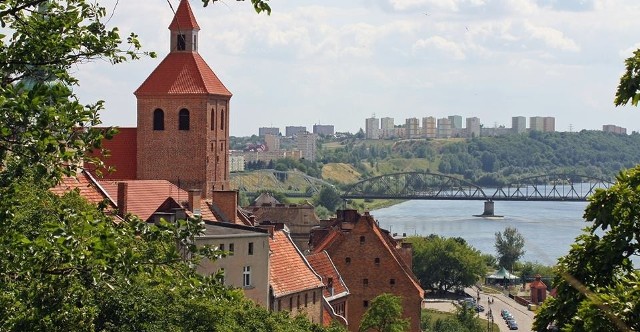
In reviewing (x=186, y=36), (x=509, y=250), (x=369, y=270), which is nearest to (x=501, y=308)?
(x=369, y=270)

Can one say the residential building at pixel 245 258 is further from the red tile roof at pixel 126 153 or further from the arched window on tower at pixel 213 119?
the red tile roof at pixel 126 153

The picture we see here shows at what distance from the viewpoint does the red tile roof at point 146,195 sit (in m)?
34.2

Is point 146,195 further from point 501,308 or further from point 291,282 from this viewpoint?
point 501,308

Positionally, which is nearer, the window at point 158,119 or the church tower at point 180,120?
the church tower at point 180,120

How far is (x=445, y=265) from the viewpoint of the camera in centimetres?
Result: 7931

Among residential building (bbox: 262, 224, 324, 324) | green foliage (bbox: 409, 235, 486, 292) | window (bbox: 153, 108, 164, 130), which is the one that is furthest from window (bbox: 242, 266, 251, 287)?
green foliage (bbox: 409, 235, 486, 292)

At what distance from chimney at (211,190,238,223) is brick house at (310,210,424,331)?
985 centimetres

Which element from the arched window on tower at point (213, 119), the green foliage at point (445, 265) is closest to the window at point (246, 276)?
the arched window on tower at point (213, 119)

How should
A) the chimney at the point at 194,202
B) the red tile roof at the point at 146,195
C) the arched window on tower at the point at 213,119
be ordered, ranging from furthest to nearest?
the arched window on tower at the point at 213,119 < the chimney at the point at 194,202 < the red tile roof at the point at 146,195

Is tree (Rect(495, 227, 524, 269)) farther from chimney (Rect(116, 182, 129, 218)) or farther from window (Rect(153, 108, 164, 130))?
chimney (Rect(116, 182, 129, 218))

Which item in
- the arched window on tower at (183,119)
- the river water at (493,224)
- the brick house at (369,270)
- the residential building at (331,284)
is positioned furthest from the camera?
the river water at (493,224)

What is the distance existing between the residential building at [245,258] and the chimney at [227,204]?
4.71 m

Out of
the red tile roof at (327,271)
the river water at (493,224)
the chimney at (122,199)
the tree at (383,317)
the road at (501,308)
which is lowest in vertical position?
the river water at (493,224)

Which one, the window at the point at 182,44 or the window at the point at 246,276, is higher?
the window at the point at 182,44
